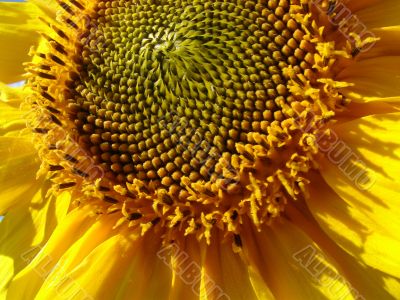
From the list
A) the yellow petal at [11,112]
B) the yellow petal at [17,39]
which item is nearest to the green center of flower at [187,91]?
the yellow petal at [11,112]

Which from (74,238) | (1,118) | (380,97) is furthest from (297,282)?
(1,118)

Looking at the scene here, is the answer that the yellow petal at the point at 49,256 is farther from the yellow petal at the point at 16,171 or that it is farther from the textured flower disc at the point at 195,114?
→ the yellow petal at the point at 16,171

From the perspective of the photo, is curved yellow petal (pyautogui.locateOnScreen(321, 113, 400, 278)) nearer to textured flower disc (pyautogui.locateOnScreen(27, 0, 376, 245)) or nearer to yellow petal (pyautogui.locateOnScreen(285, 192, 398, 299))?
yellow petal (pyautogui.locateOnScreen(285, 192, 398, 299))

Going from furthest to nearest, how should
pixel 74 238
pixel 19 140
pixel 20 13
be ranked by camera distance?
pixel 20 13, pixel 19 140, pixel 74 238

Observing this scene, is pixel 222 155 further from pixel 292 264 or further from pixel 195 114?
pixel 292 264

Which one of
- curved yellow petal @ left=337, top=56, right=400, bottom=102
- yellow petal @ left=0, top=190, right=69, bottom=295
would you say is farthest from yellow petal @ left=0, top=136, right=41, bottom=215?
curved yellow petal @ left=337, top=56, right=400, bottom=102

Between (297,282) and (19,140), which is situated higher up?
(297,282)

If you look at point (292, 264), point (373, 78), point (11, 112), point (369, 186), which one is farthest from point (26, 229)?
point (373, 78)

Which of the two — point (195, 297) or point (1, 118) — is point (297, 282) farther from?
point (1, 118)
